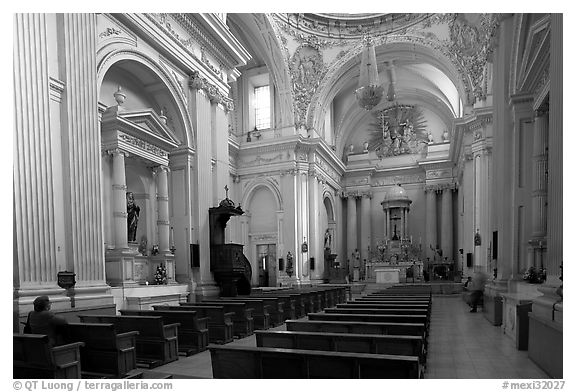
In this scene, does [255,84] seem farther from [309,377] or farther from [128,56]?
[309,377]

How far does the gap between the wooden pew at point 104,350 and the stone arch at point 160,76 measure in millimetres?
5629

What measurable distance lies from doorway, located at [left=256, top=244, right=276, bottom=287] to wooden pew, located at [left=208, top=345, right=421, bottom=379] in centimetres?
1686

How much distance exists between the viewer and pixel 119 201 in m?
9.75

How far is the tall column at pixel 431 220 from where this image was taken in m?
25.6

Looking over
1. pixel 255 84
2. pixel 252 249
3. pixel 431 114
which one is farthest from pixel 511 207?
pixel 431 114

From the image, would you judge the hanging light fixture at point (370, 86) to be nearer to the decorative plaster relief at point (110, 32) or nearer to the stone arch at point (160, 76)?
the stone arch at point (160, 76)

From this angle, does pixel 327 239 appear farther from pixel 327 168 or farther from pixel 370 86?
pixel 370 86

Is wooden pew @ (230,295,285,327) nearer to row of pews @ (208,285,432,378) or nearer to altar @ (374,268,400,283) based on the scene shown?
row of pews @ (208,285,432,378)

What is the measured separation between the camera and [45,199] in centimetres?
680

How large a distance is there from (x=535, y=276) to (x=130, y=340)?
20.2 feet

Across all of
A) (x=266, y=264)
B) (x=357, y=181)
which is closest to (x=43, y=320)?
(x=266, y=264)

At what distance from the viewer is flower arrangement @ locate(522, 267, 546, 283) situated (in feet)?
21.8

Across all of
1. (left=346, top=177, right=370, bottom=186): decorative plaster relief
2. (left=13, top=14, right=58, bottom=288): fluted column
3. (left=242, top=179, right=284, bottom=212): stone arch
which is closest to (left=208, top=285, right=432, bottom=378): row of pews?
(left=13, top=14, right=58, bottom=288): fluted column

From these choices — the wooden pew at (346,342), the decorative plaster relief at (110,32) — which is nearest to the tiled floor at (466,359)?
the wooden pew at (346,342)
